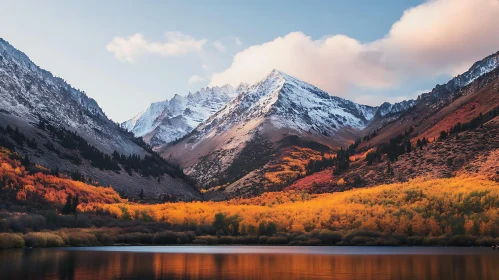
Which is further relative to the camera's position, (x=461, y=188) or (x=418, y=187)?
(x=418, y=187)

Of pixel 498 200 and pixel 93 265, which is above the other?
pixel 498 200

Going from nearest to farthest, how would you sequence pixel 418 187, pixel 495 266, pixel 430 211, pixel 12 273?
1. pixel 12 273
2. pixel 495 266
3. pixel 430 211
4. pixel 418 187

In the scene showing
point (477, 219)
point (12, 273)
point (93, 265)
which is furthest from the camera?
point (477, 219)

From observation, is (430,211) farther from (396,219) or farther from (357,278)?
(357,278)

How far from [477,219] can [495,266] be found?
3230 inches

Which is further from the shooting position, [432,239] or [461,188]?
[461,188]

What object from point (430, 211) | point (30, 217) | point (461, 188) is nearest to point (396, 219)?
point (430, 211)

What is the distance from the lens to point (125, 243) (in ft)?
655

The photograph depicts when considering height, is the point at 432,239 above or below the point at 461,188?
below

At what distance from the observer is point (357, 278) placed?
242ft

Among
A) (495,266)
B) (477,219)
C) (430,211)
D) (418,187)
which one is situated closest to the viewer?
(495,266)

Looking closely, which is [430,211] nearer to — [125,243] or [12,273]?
[125,243]

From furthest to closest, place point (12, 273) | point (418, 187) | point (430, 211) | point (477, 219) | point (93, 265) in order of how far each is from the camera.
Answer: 1. point (418, 187)
2. point (430, 211)
3. point (477, 219)
4. point (93, 265)
5. point (12, 273)

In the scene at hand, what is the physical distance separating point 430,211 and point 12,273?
143 meters
